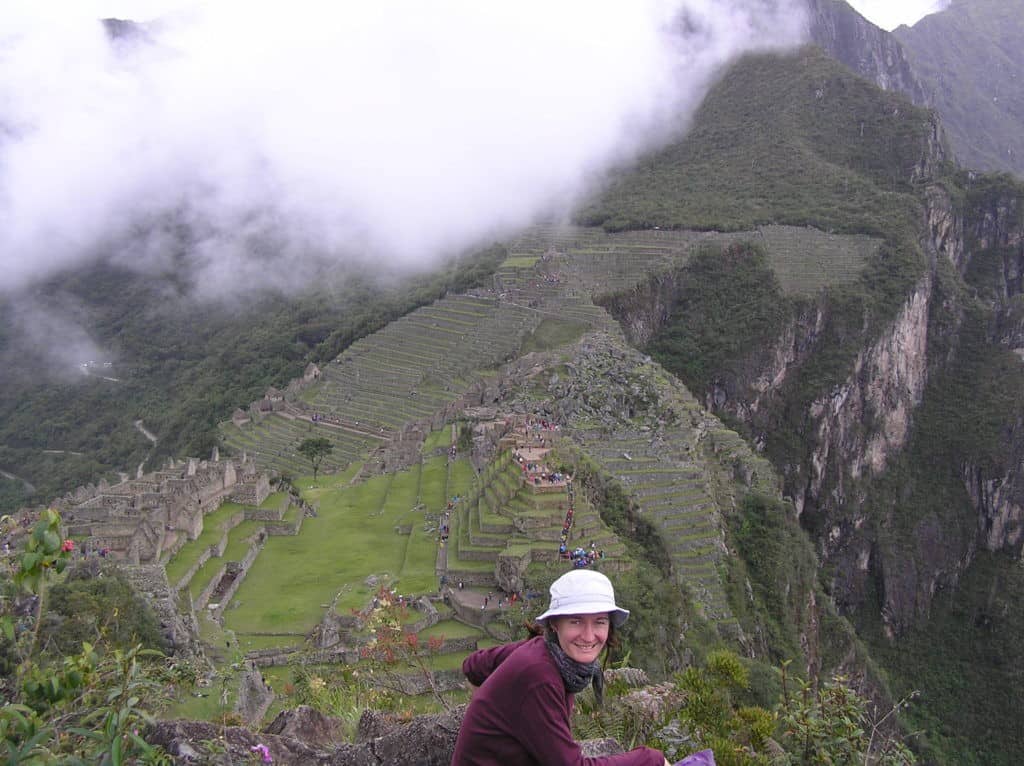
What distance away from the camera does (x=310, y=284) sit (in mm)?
80000

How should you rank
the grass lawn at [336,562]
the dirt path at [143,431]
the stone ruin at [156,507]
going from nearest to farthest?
the grass lawn at [336,562]
the stone ruin at [156,507]
the dirt path at [143,431]

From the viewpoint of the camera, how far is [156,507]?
21.9m

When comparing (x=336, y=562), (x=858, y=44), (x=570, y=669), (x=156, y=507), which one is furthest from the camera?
(x=858, y=44)

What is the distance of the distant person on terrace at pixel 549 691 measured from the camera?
3.84m

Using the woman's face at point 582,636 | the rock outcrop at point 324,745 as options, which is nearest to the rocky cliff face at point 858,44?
the rock outcrop at point 324,745

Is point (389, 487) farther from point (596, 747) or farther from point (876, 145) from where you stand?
point (876, 145)

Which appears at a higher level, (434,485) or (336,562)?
(336,562)

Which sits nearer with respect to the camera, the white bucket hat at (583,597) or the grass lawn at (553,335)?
the white bucket hat at (583,597)

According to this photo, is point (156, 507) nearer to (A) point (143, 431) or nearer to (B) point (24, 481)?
(B) point (24, 481)

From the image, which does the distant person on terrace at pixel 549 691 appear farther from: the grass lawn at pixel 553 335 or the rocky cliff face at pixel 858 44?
Result: the rocky cliff face at pixel 858 44

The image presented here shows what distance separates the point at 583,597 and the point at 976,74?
670 feet

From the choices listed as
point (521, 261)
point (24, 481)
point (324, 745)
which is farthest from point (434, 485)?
point (24, 481)

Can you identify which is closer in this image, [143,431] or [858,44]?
[143,431]

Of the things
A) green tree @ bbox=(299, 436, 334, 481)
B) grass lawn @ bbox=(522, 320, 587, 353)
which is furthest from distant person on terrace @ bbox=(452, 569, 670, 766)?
grass lawn @ bbox=(522, 320, 587, 353)
